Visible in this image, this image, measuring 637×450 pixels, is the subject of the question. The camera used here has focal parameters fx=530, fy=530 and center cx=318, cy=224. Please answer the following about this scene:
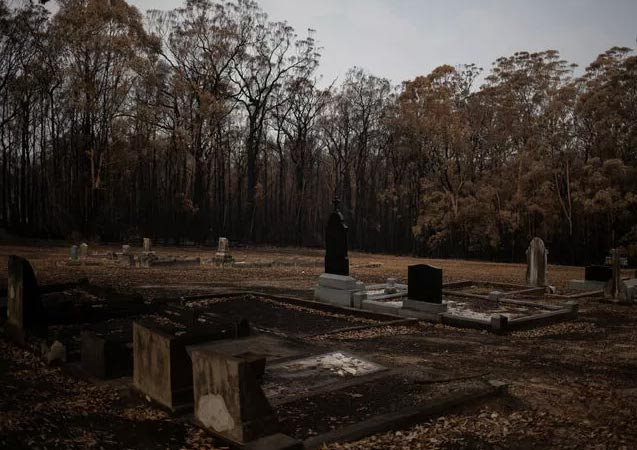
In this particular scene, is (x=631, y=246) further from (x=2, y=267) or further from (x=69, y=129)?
(x=69, y=129)

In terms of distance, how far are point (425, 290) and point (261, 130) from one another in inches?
1310

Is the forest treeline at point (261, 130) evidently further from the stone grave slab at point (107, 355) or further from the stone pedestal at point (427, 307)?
the stone grave slab at point (107, 355)

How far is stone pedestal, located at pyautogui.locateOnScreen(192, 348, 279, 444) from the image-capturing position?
4398 mm

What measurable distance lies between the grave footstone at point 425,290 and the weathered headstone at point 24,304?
711 cm

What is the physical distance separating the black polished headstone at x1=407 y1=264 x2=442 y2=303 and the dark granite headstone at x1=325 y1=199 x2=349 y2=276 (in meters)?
2.50

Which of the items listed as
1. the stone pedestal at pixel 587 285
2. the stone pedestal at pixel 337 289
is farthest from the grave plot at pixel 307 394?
the stone pedestal at pixel 587 285

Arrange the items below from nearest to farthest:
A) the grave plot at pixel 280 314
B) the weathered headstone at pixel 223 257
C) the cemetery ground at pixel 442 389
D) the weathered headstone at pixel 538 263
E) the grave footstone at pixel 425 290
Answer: the cemetery ground at pixel 442 389
the grave plot at pixel 280 314
the grave footstone at pixel 425 290
the weathered headstone at pixel 538 263
the weathered headstone at pixel 223 257

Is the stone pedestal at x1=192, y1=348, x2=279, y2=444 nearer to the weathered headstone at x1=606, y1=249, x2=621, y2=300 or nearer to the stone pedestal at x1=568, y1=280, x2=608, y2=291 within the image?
the weathered headstone at x1=606, y1=249, x2=621, y2=300

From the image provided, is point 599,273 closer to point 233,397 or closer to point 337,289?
point 337,289

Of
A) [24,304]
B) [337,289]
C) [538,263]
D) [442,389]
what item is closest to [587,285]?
[538,263]

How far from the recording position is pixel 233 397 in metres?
4.45

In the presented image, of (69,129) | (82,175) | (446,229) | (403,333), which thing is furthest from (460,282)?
(69,129)

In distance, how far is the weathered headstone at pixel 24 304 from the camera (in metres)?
8.21

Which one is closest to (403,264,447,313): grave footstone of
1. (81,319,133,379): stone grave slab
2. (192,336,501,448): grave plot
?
(192,336,501,448): grave plot
